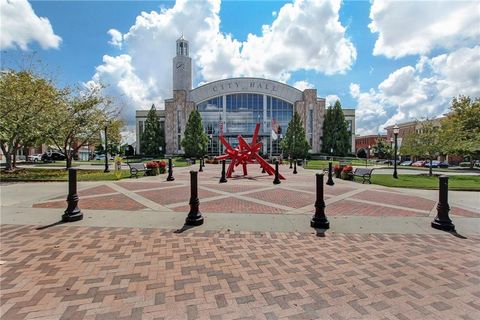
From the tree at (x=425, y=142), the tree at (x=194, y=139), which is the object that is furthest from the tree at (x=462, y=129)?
the tree at (x=194, y=139)

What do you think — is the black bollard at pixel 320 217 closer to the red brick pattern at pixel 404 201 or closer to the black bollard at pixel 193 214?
the black bollard at pixel 193 214

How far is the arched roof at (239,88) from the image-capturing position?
208 ft

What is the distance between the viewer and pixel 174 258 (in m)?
4.14

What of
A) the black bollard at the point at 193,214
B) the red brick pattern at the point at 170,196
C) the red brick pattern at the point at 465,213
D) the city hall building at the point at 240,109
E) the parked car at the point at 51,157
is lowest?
the red brick pattern at the point at 465,213

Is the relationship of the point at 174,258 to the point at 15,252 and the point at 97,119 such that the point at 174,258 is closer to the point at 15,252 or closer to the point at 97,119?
the point at 15,252

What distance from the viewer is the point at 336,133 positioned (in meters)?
60.9

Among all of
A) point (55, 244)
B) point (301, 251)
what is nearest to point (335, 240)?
point (301, 251)

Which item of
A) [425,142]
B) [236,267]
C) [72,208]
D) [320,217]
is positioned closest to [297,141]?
[425,142]

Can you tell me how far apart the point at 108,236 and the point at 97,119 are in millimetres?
19463

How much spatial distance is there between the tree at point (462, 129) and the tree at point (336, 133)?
84.1ft

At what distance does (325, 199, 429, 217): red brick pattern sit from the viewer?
7197mm

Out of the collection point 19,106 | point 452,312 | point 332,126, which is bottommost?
point 452,312

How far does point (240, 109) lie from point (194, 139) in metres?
17.2

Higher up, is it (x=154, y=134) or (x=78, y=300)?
(x=154, y=134)
